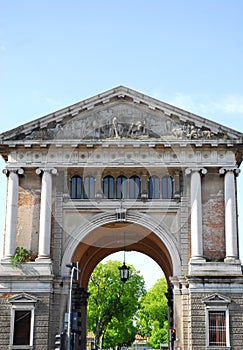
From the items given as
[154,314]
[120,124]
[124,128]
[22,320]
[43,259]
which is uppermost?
[120,124]

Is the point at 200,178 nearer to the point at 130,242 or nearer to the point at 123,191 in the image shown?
the point at 123,191

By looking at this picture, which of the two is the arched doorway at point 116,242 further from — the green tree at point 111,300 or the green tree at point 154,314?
the green tree at point 154,314

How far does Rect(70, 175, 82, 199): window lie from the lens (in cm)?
3341

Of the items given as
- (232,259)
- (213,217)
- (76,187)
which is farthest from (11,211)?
(232,259)

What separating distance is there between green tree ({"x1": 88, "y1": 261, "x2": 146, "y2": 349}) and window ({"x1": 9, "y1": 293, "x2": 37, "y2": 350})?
3391cm

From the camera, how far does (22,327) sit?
31.0 metres

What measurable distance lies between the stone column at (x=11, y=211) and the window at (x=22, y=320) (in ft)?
7.61

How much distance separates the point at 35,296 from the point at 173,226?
26.3 ft

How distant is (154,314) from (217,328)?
4882 cm

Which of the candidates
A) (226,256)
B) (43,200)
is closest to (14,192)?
(43,200)

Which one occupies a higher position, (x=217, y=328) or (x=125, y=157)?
(x=125, y=157)

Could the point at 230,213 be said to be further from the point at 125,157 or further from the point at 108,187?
the point at 108,187

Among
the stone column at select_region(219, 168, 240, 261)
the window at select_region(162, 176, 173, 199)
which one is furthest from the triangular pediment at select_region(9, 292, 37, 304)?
the stone column at select_region(219, 168, 240, 261)

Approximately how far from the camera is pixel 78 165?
33.1 metres
